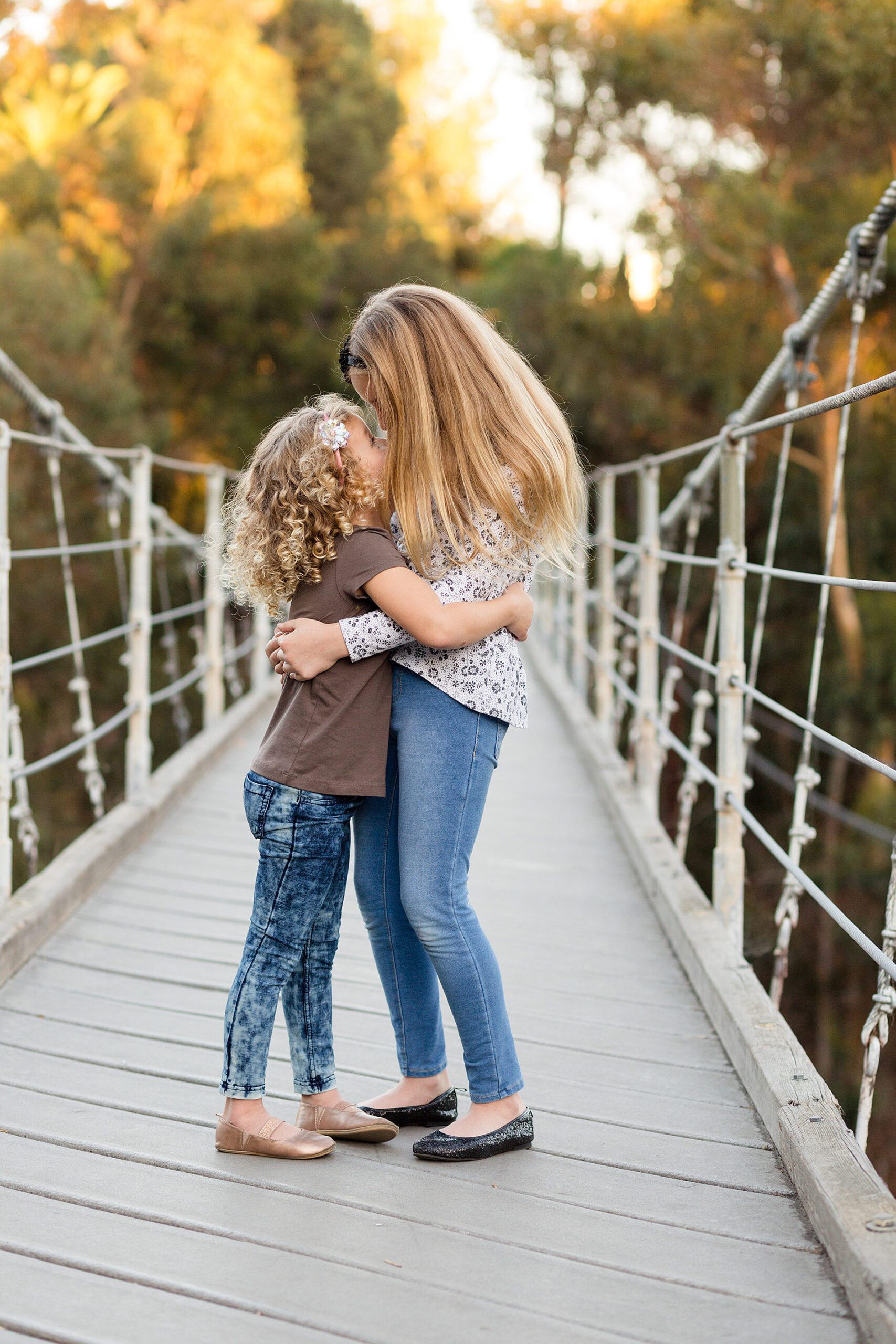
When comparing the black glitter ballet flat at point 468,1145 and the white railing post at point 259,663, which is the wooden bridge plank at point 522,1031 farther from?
the white railing post at point 259,663

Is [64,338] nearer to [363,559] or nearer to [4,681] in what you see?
[4,681]

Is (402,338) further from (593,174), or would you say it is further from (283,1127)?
(593,174)

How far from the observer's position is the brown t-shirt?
5.08 feet

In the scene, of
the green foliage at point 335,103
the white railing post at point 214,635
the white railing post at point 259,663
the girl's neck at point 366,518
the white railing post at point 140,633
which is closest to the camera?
the girl's neck at point 366,518

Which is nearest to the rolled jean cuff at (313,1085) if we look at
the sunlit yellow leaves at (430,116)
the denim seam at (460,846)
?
the denim seam at (460,846)

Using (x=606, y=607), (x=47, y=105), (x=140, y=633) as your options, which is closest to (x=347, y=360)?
(x=140, y=633)

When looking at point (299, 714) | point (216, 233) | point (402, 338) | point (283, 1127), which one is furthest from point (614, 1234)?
point (216, 233)

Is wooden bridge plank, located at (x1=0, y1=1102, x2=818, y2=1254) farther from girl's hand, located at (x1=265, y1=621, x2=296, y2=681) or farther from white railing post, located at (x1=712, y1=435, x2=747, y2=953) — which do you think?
white railing post, located at (x1=712, y1=435, x2=747, y2=953)

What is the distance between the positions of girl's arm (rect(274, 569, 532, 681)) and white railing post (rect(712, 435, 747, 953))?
94cm

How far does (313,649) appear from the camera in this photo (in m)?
1.54

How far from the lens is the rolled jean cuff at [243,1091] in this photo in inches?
63.3

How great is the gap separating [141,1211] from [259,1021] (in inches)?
10.1

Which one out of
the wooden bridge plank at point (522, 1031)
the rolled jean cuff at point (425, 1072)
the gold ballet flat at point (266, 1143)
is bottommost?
the wooden bridge plank at point (522, 1031)

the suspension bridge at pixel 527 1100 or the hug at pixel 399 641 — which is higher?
the hug at pixel 399 641
